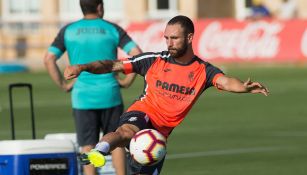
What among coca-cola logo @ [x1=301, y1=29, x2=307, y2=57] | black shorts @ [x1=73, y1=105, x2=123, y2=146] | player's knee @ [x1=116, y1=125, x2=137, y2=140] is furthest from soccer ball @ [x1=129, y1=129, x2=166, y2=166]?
coca-cola logo @ [x1=301, y1=29, x2=307, y2=57]

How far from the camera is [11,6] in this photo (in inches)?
2414

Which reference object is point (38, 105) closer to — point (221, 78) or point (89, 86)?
point (89, 86)

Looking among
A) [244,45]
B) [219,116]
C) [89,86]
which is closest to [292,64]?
[244,45]

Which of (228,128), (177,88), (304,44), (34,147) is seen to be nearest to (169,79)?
(177,88)

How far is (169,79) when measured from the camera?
38.0 feet

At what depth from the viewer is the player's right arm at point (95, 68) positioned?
444 inches

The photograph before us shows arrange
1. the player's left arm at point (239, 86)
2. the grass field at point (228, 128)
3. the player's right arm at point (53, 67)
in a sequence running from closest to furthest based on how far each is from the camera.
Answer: the player's left arm at point (239, 86), the player's right arm at point (53, 67), the grass field at point (228, 128)

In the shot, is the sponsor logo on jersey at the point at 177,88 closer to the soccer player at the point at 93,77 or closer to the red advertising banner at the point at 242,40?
the soccer player at the point at 93,77

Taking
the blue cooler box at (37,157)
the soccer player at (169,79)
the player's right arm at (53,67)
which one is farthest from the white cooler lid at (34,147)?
the player's right arm at (53,67)

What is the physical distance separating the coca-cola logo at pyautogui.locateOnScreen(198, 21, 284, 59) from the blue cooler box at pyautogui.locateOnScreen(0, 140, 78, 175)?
3037 centimetres

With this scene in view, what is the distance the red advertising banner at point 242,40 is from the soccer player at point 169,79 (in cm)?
3000

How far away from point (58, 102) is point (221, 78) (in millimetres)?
17206

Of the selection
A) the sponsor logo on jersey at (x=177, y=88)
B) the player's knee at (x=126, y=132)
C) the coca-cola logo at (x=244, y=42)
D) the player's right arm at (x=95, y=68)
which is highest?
the player's right arm at (x=95, y=68)

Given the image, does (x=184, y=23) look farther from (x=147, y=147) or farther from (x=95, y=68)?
(x=147, y=147)
